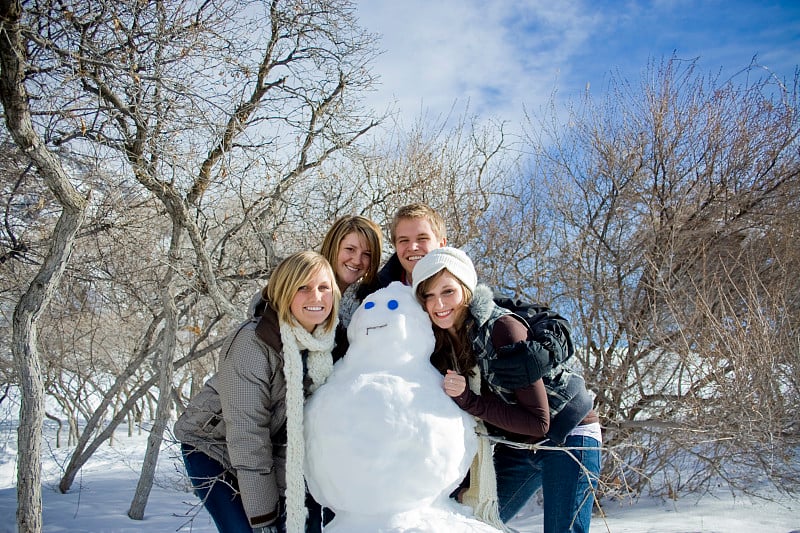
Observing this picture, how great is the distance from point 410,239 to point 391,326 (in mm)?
652

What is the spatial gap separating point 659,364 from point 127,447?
678 inches

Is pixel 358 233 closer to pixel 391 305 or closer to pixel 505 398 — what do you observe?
pixel 391 305

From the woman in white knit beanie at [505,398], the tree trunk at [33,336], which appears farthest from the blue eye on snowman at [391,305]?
the tree trunk at [33,336]

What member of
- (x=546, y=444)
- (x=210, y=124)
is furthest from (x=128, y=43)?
(x=546, y=444)

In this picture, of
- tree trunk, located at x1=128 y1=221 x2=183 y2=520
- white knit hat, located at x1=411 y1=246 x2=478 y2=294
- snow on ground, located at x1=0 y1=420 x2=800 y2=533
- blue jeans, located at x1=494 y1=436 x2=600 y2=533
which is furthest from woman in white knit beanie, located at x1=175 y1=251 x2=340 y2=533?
tree trunk, located at x1=128 y1=221 x2=183 y2=520

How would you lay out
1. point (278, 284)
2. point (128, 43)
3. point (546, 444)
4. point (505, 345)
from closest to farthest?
point (505, 345), point (278, 284), point (546, 444), point (128, 43)

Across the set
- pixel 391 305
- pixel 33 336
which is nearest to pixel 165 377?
pixel 33 336

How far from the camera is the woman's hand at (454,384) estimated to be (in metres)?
2.03

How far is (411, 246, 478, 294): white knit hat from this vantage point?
2.20 metres

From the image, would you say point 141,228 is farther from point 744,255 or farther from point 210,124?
point 744,255

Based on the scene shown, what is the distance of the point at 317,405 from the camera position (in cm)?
204

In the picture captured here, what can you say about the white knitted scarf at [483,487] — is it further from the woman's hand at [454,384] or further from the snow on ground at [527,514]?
the snow on ground at [527,514]

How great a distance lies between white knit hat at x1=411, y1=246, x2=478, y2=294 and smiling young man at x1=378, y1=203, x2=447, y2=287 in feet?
1.11

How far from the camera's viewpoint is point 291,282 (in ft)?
7.18
